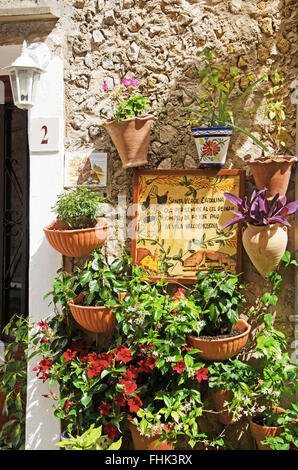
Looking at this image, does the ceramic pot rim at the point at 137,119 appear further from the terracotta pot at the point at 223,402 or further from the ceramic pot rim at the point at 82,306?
the terracotta pot at the point at 223,402

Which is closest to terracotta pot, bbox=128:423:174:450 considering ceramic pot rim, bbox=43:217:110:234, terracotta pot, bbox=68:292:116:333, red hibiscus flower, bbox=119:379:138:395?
red hibiscus flower, bbox=119:379:138:395

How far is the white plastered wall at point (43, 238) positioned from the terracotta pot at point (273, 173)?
4.40 feet

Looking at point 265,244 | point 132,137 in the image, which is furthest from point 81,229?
point 265,244

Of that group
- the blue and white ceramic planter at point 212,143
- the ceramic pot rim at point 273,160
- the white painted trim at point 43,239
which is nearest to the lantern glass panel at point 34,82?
the white painted trim at point 43,239

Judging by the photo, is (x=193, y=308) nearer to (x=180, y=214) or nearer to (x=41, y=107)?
(x=180, y=214)

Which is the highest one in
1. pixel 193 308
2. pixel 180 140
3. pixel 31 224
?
pixel 180 140

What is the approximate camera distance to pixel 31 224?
3.48 metres

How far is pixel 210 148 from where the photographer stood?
313 cm

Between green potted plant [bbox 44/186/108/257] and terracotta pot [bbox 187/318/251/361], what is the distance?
86 cm

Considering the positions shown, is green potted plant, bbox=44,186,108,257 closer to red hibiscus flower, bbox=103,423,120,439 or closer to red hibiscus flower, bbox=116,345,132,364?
red hibiscus flower, bbox=116,345,132,364

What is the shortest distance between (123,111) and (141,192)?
21.3 inches

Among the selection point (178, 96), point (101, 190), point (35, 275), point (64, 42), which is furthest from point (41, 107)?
point (35, 275)

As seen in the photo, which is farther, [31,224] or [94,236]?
[31,224]

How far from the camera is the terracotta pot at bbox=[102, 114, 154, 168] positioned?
314 cm
